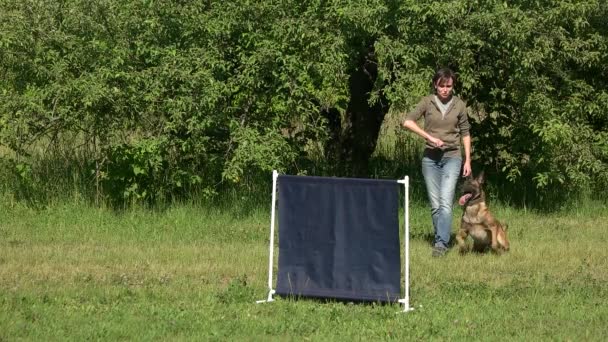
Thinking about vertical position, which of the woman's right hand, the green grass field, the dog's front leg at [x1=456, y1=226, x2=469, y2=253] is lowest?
the green grass field

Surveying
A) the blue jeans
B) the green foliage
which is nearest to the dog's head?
the blue jeans

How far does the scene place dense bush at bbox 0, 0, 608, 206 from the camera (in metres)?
14.2

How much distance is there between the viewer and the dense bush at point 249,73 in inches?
559

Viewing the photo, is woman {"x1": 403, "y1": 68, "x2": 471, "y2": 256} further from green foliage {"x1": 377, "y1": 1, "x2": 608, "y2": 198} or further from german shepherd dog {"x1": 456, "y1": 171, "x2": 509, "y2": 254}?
green foliage {"x1": 377, "y1": 1, "x2": 608, "y2": 198}

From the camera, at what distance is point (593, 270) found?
1181 cm

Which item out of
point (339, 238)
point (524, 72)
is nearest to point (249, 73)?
point (524, 72)

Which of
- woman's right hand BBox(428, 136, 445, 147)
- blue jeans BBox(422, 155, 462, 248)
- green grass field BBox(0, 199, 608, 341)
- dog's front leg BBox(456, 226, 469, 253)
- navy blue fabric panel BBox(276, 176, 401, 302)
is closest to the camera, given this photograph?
green grass field BBox(0, 199, 608, 341)

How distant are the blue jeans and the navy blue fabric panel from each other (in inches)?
107

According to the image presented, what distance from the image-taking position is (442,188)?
1230 centimetres

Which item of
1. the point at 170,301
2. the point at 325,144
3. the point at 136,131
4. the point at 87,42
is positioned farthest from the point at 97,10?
the point at 170,301

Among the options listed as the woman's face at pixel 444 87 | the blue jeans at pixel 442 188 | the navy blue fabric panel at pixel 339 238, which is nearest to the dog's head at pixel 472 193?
the blue jeans at pixel 442 188

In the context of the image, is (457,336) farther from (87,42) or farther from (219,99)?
(87,42)

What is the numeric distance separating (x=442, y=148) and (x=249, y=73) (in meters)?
3.17

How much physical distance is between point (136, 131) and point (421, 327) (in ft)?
22.7
